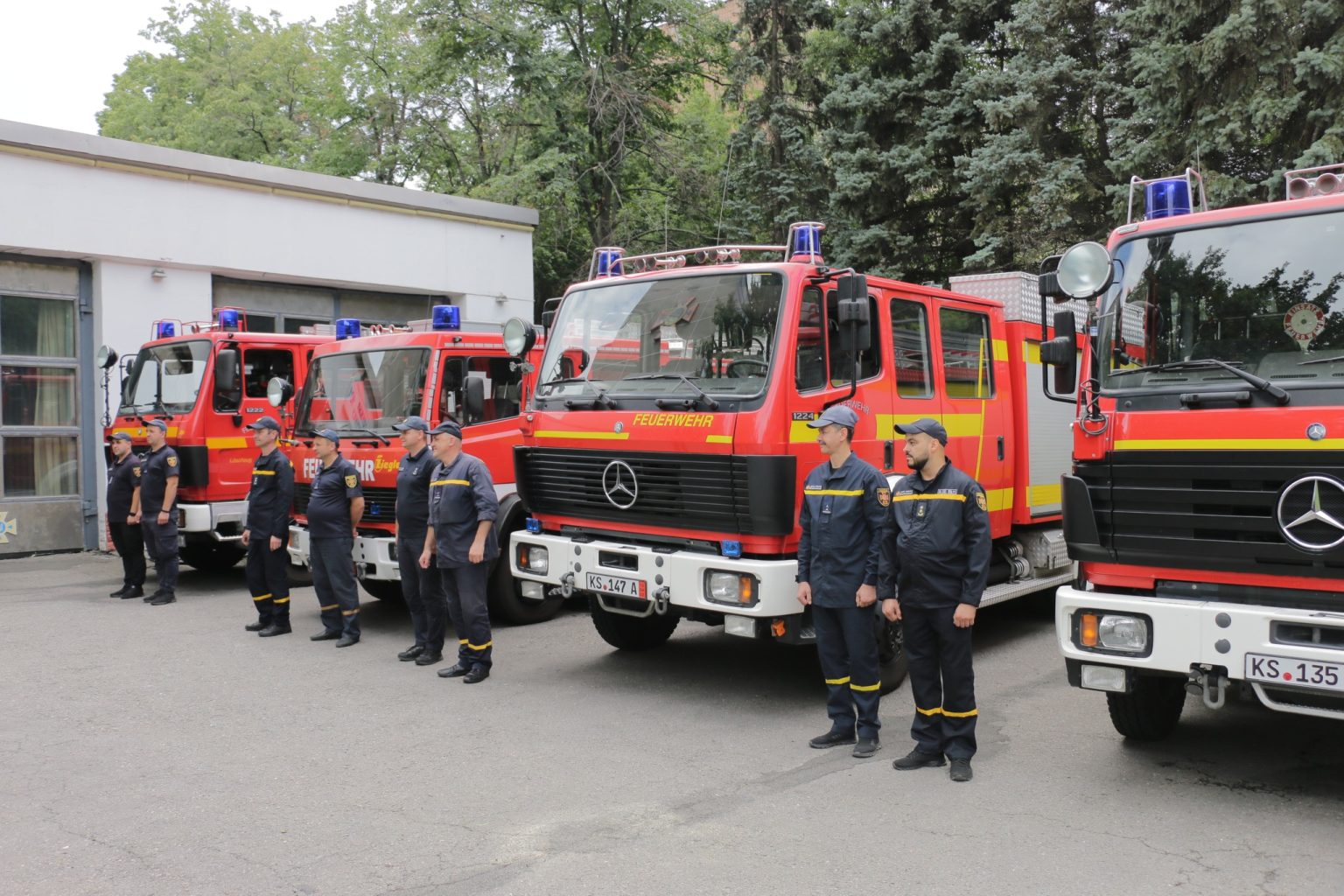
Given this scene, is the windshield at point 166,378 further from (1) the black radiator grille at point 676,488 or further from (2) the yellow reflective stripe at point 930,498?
(2) the yellow reflective stripe at point 930,498

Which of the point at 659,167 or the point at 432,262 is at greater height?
the point at 659,167

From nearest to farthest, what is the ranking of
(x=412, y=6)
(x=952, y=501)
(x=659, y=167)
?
(x=952, y=501), (x=659, y=167), (x=412, y=6)

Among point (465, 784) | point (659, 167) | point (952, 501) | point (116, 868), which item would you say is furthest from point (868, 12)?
point (116, 868)

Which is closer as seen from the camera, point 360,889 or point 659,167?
point 360,889

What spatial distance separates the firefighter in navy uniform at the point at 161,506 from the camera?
10086 millimetres

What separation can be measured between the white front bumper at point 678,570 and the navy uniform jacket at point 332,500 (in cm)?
197

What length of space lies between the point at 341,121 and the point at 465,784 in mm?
26100

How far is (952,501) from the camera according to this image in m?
5.14

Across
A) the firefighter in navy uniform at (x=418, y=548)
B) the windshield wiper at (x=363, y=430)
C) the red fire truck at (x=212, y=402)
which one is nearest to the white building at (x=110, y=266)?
the red fire truck at (x=212, y=402)

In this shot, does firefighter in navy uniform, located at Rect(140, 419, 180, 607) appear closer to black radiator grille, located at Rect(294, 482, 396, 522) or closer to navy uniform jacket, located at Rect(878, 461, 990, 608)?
black radiator grille, located at Rect(294, 482, 396, 522)

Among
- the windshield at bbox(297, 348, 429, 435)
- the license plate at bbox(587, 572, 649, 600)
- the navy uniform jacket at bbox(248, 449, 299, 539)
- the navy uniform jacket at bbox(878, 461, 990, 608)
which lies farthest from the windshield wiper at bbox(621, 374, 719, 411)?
the navy uniform jacket at bbox(248, 449, 299, 539)

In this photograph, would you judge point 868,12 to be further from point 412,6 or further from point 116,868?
point 116,868

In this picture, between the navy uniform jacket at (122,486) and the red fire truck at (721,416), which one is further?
the navy uniform jacket at (122,486)

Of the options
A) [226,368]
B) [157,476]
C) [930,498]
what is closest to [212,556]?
[157,476]
